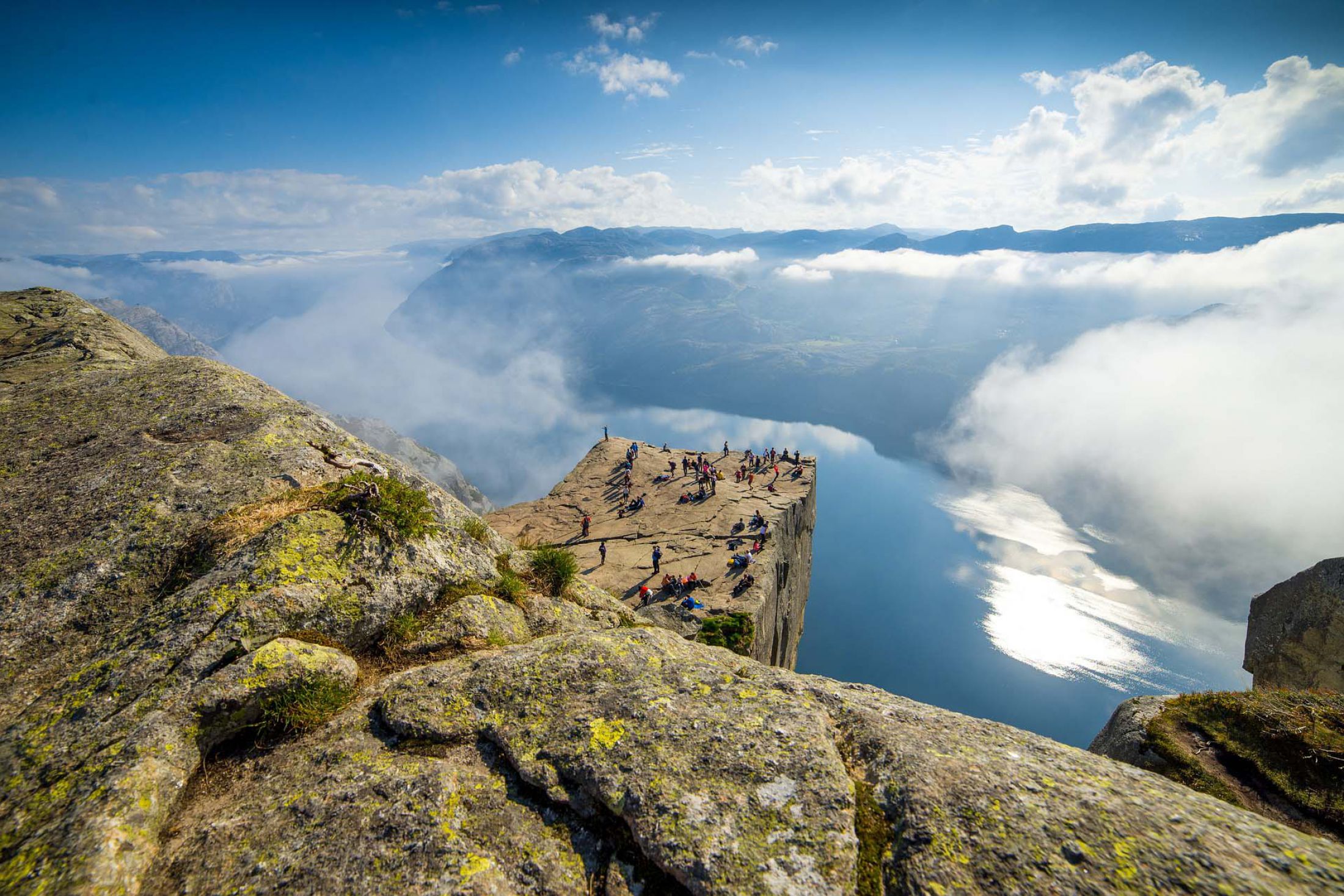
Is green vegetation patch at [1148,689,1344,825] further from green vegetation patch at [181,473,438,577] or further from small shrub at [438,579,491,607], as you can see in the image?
green vegetation patch at [181,473,438,577]

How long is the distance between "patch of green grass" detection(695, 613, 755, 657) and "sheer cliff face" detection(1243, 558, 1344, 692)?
18.5 meters

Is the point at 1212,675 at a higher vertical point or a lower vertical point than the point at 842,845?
lower

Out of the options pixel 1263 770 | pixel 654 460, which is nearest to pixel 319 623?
pixel 1263 770

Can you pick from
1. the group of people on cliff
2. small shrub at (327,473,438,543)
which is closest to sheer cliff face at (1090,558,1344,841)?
small shrub at (327,473,438,543)

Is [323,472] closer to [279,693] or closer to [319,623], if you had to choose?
[319,623]

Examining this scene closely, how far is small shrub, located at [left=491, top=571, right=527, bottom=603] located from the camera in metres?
9.27

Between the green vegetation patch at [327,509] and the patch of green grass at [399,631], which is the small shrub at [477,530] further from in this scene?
the patch of green grass at [399,631]

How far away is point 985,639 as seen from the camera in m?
101

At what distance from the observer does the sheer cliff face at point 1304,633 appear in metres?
16.9

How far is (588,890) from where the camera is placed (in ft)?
15.9

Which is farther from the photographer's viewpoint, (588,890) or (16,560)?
(16,560)

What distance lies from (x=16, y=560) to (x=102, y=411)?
4995 mm

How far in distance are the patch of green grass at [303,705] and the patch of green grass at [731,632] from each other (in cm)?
1868

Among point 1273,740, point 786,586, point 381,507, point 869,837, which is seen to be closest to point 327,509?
point 381,507
